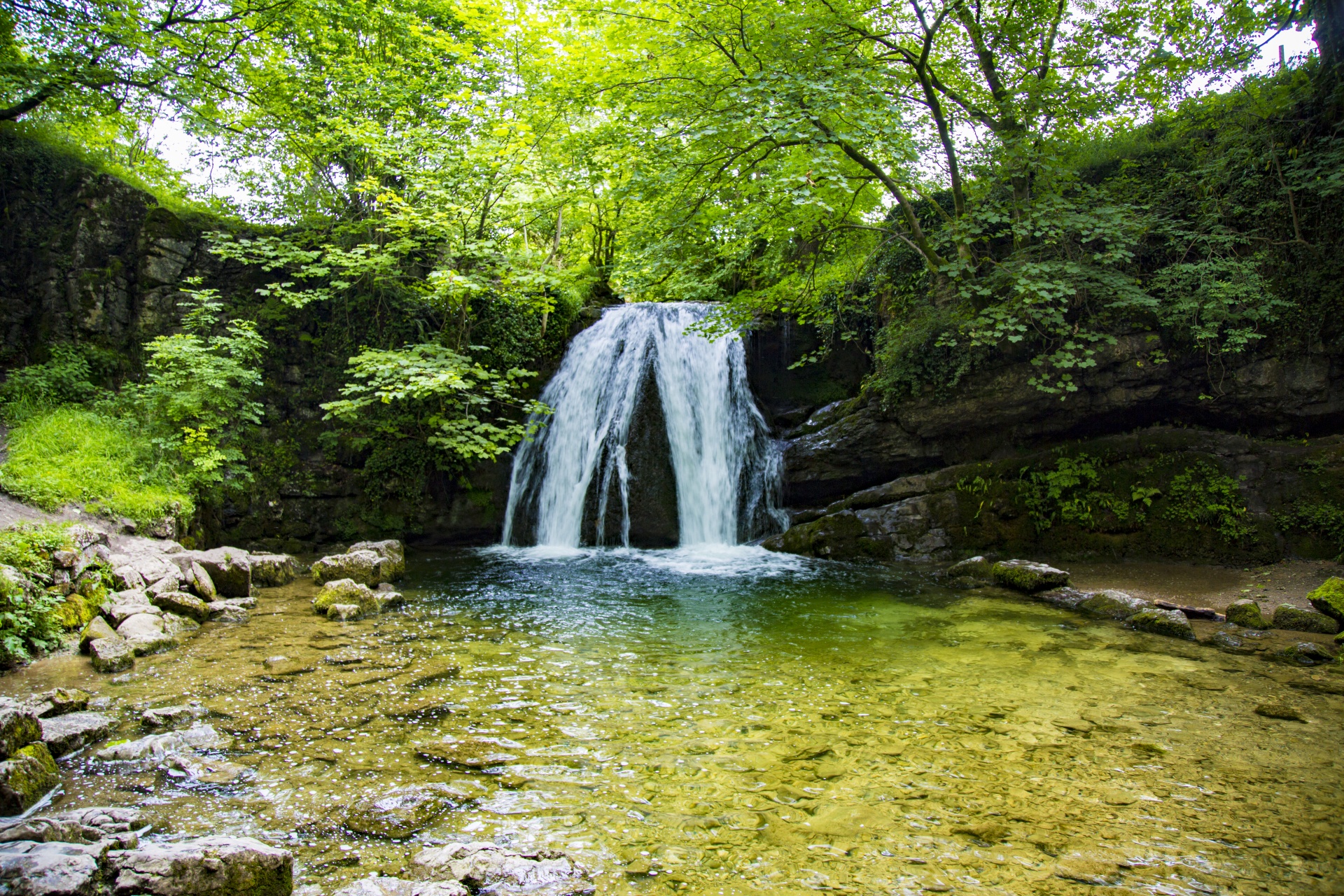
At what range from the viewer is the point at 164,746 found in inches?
125

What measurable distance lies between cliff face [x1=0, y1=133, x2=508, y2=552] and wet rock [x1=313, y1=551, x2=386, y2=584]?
319 centimetres

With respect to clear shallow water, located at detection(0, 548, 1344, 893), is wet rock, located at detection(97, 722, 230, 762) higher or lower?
higher

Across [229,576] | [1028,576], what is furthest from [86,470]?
[1028,576]

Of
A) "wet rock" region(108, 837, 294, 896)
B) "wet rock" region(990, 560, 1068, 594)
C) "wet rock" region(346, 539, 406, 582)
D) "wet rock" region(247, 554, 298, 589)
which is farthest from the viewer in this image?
"wet rock" region(346, 539, 406, 582)

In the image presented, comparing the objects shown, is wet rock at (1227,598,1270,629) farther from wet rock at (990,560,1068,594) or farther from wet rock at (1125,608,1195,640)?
wet rock at (990,560,1068,594)

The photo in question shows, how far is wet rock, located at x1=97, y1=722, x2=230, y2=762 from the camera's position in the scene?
310cm

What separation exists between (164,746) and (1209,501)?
424 inches

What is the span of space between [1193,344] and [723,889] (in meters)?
9.94

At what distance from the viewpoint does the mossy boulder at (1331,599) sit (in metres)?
5.29

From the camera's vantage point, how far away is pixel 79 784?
2859 millimetres

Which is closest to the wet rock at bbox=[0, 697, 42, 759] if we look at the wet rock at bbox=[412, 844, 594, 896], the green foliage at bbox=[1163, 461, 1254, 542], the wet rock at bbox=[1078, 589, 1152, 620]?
the wet rock at bbox=[412, 844, 594, 896]

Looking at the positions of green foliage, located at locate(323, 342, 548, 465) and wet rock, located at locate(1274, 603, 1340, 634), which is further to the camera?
green foliage, located at locate(323, 342, 548, 465)

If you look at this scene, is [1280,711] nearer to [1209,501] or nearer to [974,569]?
[974,569]

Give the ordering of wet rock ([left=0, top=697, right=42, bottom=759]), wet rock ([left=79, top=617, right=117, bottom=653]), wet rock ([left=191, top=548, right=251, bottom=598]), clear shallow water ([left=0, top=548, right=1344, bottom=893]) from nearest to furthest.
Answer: clear shallow water ([left=0, top=548, right=1344, bottom=893]) < wet rock ([left=0, top=697, right=42, bottom=759]) < wet rock ([left=79, top=617, right=117, bottom=653]) < wet rock ([left=191, top=548, right=251, bottom=598])
